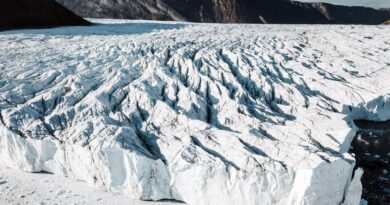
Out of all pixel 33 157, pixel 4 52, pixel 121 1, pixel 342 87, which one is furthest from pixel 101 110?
pixel 121 1

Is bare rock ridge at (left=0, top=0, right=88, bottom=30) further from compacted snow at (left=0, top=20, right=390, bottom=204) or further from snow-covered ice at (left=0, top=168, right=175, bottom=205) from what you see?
snow-covered ice at (left=0, top=168, right=175, bottom=205)

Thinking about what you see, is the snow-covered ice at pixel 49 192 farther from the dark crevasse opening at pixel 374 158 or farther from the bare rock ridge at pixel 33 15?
the bare rock ridge at pixel 33 15

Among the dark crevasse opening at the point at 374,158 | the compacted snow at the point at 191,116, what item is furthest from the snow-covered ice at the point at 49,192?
the dark crevasse opening at the point at 374,158

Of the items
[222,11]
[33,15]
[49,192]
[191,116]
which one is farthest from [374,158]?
[222,11]

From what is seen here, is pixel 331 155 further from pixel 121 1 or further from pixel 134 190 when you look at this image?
pixel 121 1

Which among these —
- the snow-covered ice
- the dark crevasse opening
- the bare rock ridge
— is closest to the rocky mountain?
the bare rock ridge
